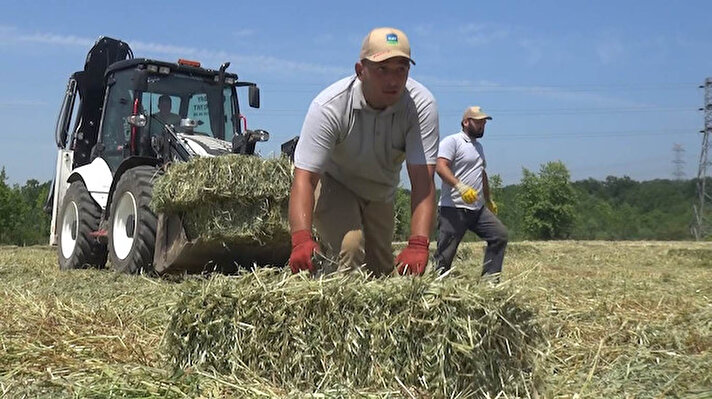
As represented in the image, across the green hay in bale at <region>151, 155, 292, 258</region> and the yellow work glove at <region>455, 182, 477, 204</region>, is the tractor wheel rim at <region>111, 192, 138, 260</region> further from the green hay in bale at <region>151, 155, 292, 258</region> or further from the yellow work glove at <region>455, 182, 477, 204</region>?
the yellow work glove at <region>455, 182, 477, 204</region>

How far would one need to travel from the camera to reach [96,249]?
9766 mm

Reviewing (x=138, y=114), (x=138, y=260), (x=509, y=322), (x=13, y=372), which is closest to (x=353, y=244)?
(x=509, y=322)

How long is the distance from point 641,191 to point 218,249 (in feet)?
255

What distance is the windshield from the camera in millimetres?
9359

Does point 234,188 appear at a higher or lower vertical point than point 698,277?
higher

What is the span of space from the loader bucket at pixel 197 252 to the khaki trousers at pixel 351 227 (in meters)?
3.00

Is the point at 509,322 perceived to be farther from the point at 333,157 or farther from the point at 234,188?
the point at 234,188

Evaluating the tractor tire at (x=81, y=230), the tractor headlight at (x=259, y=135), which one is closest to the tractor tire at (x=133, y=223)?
the tractor tire at (x=81, y=230)

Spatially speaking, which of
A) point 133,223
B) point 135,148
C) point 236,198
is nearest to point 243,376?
point 236,198

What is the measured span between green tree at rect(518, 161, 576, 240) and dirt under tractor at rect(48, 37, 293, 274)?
46318 millimetres

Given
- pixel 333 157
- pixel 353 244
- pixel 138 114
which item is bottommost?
pixel 353 244

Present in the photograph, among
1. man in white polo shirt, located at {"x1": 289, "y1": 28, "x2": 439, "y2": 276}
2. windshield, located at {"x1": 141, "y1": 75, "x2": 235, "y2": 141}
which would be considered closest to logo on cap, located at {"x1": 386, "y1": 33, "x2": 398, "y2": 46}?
man in white polo shirt, located at {"x1": 289, "y1": 28, "x2": 439, "y2": 276}

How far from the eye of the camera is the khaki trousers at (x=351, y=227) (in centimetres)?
421

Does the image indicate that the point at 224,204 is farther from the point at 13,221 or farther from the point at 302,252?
the point at 13,221
